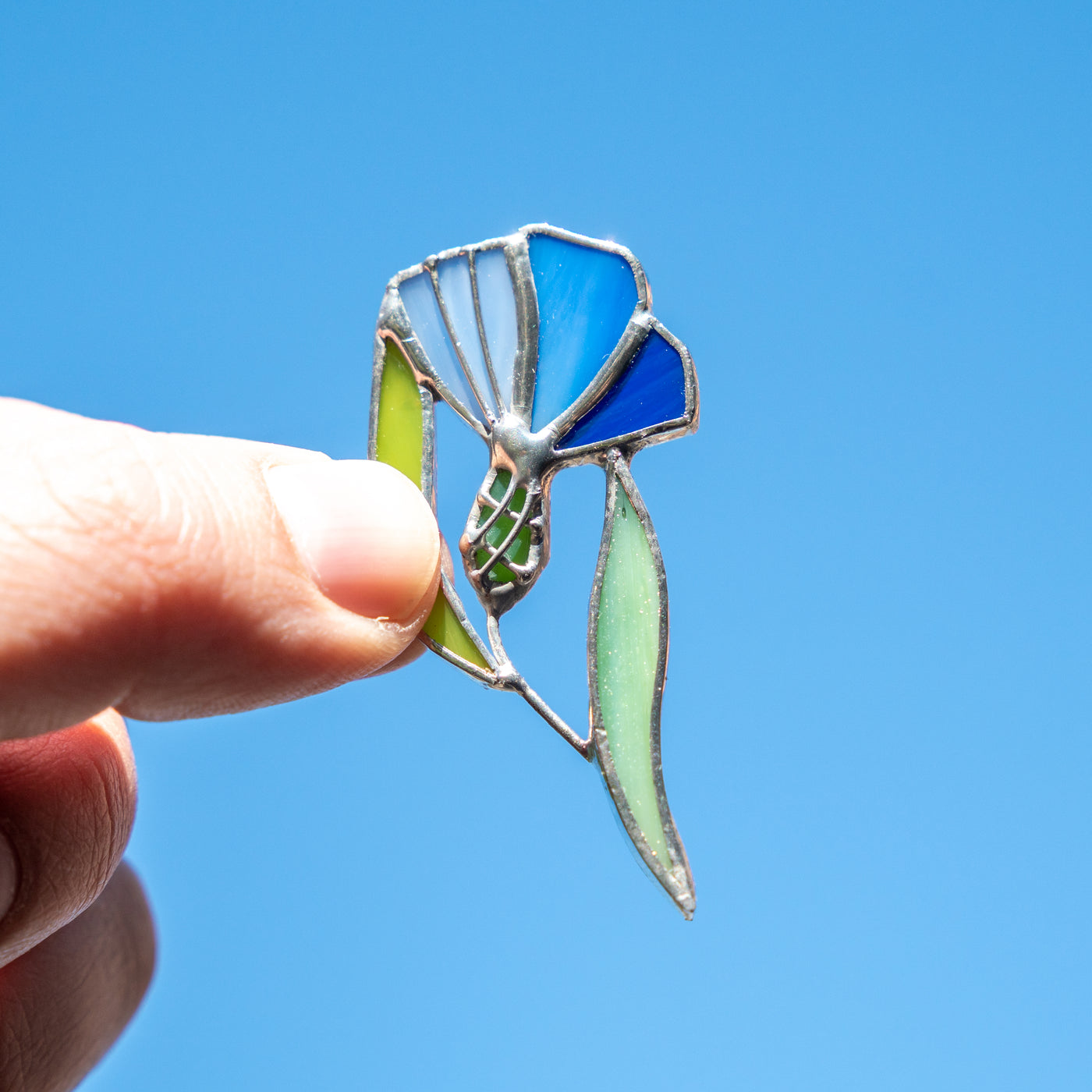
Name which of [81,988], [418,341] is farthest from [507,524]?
[81,988]

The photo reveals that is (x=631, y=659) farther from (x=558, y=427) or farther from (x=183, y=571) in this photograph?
A: (x=183, y=571)

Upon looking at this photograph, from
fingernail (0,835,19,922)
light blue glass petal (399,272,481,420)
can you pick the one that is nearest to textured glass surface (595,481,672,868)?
light blue glass petal (399,272,481,420)

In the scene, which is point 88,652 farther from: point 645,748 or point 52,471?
point 645,748

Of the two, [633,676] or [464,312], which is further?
[464,312]

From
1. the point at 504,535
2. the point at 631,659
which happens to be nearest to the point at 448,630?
the point at 504,535

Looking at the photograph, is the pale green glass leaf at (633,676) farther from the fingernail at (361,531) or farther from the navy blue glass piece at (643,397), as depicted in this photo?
the fingernail at (361,531)

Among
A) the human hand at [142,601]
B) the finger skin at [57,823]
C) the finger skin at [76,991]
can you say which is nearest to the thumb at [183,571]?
the human hand at [142,601]
